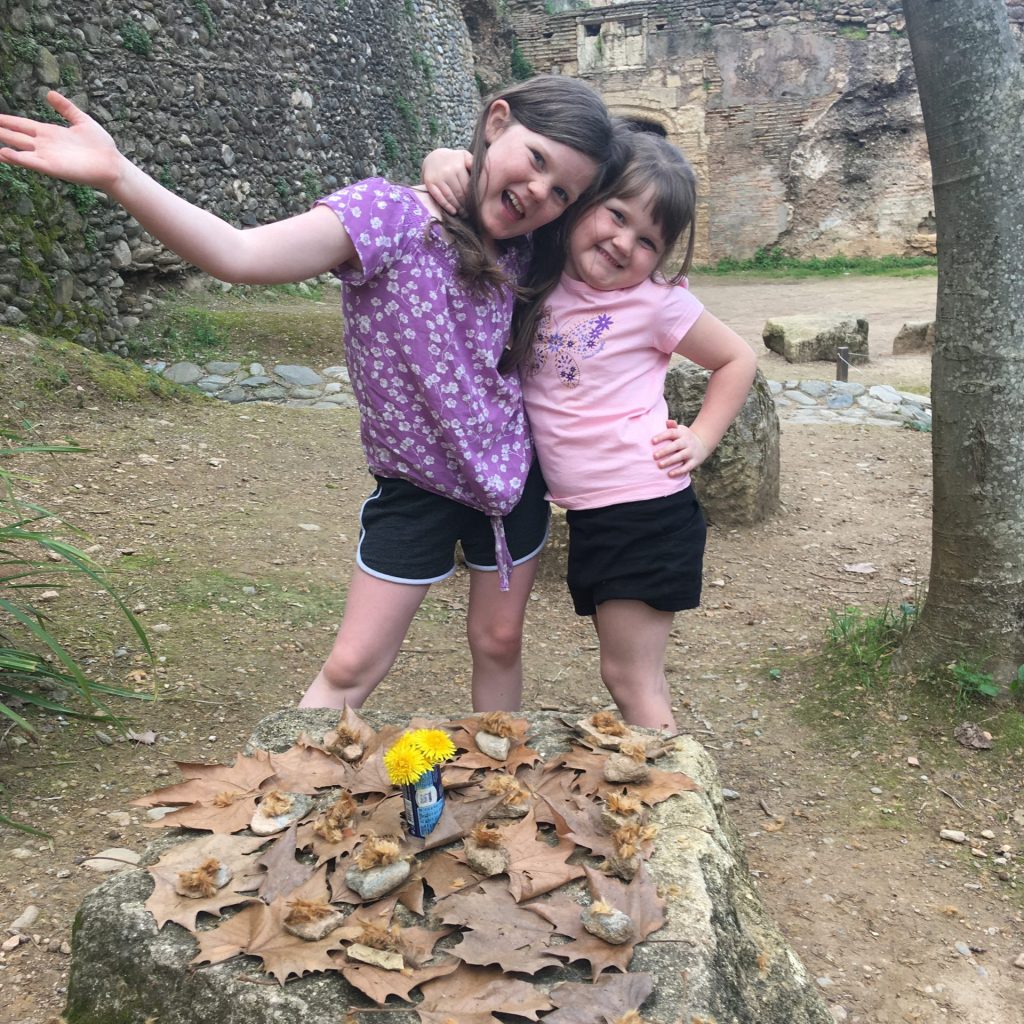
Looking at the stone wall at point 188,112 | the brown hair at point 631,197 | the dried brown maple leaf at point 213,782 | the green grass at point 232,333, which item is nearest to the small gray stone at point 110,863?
the dried brown maple leaf at point 213,782

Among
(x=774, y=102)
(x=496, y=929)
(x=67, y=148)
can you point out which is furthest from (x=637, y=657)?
(x=774, y=102)

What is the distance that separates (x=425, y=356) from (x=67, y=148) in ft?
2.22

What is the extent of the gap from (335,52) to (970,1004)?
10.2 m

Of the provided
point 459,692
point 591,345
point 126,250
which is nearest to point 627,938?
point 591,345

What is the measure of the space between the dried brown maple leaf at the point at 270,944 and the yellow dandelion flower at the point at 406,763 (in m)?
0.20

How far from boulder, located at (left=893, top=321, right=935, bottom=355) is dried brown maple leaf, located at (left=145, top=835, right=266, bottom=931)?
8.80 metres

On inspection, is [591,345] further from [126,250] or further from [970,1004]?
[126,250]

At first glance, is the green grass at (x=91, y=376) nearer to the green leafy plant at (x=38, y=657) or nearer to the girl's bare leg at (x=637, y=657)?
the green leafy plant at (x=38, y=657)

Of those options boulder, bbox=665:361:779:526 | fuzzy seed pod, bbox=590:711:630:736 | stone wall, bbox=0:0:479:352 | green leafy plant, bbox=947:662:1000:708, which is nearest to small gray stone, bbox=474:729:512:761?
fuzzy seed pod, bbox=590:711:630:736

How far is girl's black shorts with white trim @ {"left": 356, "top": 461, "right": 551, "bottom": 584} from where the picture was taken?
191 centimetres

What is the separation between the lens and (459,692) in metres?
2.98

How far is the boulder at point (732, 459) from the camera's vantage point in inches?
173

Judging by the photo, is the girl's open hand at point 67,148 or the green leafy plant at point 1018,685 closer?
the girl's open hand at point 67,148

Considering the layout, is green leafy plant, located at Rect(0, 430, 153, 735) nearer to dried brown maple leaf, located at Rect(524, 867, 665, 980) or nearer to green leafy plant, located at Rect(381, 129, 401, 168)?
dried brown maple leaf, located at Rect(524, 867, 665, 980)
